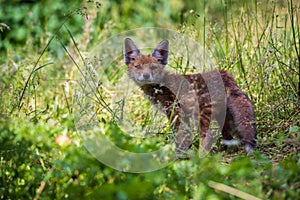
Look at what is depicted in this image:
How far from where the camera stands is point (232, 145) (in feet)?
12.7

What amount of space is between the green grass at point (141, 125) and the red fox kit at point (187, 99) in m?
0.12

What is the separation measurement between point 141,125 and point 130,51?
28.2 inches

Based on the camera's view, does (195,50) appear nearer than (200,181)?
No

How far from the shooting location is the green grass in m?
2.65

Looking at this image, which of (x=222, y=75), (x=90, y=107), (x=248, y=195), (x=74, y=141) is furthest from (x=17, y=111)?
(x=248, y=195)

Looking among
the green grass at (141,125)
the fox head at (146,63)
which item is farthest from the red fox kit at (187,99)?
the green grass at (141,125)

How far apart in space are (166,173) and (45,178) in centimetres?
62

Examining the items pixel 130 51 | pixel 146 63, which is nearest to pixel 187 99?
pixel 146 63

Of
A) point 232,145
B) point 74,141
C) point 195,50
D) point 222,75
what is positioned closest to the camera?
point 74,141

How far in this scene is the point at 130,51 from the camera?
184 inches

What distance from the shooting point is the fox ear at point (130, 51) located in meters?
4.65

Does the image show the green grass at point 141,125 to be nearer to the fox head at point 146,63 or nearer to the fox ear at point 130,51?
the fox head at point 146,63

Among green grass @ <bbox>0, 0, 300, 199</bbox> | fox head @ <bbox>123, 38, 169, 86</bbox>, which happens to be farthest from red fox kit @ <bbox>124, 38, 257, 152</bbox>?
green grass @ <bbox>0, 0, 300, 199</bbox>

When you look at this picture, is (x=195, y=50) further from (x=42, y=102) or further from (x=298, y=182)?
(x=298, y=182)
